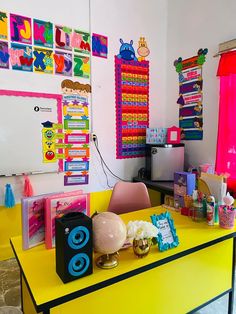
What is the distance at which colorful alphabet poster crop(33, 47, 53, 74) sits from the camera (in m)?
2.38

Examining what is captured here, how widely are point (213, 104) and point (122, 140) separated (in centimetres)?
110

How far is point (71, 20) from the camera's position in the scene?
2531 millimetres

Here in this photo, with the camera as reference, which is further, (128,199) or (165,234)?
(128,199)

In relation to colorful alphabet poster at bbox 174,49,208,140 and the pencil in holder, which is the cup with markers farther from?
colorful alphabet poster at bbox 174,49,208,140

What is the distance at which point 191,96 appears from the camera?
2.91 metres

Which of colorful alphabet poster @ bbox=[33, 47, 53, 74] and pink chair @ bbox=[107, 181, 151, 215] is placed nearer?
pink chair @ bbox=[107, 181, 151, 215]

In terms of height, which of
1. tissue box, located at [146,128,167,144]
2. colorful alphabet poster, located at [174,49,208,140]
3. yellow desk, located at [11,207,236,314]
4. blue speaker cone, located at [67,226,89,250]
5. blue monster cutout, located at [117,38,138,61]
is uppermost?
blue monster cutout, located at [117,38,138,61]

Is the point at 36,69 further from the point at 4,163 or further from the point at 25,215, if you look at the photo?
the point at 25,215

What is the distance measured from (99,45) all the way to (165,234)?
2.22m

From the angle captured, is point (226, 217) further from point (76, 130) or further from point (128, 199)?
point (76, 130)

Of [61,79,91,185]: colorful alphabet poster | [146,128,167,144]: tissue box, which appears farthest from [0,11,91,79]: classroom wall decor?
[146,128,167,144]: tissue box

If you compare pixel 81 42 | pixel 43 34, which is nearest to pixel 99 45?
pixel 81 42

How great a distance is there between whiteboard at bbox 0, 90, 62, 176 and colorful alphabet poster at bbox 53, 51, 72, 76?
0.86 feet

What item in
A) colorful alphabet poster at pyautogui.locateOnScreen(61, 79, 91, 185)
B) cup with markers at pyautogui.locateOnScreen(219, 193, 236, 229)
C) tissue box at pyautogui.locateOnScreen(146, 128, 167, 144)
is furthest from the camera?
tissue box at pyautogui.locateOnScreen(146, 128, 167, 144)
